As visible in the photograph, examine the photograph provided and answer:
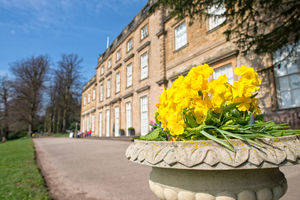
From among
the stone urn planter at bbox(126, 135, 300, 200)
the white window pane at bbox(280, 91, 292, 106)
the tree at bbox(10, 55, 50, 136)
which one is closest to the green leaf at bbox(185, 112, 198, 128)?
the stone urn planter at bbox(126, 135, 300, 200)

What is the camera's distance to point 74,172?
3.80 meters

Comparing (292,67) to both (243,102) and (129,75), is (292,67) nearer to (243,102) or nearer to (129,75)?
(243,102)

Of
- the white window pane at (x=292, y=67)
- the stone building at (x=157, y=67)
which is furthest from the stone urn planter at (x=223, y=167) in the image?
the white window pane at (x=292, y=67)

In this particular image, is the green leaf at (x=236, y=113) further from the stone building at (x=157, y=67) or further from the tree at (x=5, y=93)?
the tree at (x=5, y=93)

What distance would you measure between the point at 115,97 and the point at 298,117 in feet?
50.7

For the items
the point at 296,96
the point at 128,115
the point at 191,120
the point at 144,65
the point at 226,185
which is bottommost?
the point at 226,185

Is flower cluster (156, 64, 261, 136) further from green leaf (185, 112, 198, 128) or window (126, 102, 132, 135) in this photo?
window (126, 102, 132, 135)

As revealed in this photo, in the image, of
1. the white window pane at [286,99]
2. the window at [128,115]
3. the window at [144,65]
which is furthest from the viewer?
the window at [128,115]

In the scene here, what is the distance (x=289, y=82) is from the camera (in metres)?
5.88

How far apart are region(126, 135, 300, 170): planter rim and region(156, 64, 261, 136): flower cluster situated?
136 mm

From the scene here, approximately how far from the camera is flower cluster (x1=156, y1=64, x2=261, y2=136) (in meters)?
0.95

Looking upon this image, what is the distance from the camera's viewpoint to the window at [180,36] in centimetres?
1028

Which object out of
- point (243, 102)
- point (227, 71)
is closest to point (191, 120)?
point (243, 102)

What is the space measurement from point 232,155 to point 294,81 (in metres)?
6.85
